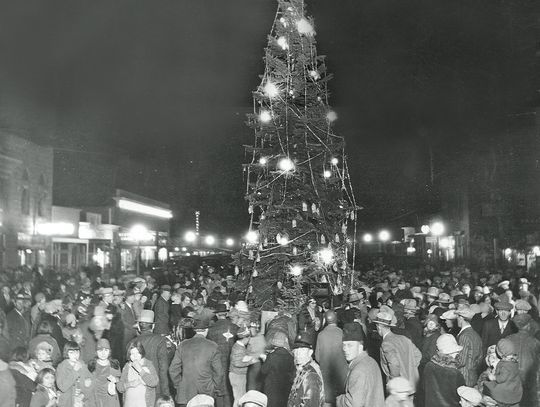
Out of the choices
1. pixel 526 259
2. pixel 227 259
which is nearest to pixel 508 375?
pixel 526 259

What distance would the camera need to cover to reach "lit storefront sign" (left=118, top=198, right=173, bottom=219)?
182 feet

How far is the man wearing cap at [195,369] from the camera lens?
28.2 feet

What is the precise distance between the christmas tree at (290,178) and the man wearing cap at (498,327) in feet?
17.7

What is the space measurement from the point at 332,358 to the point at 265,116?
7.65 meters

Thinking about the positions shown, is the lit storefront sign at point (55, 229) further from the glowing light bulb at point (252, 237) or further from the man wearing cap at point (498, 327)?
the man wearing cap at point (498, 327)

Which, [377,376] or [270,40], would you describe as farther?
[270,40]

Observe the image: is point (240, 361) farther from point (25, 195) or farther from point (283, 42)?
point (25, 195)

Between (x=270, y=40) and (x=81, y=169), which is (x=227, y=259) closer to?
(x=81, y=169)

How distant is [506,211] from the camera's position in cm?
4278

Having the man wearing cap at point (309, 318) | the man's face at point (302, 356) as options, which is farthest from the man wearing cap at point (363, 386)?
the man wearing cap at point (309, 318)

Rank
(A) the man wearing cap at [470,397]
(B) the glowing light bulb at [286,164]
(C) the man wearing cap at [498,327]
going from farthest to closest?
Answer: 1. (B) the glowing light bulb at [286,164]
2. (C) the man wearing cap at [498,327]
3. (A) the man wearing cap at [470,397]

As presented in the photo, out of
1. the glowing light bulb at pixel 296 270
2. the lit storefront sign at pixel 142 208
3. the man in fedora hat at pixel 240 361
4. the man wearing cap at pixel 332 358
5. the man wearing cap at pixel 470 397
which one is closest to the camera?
the man wearing cap at pixel 470 397

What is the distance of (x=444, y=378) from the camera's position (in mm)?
6711

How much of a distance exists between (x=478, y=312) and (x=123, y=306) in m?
7.30
